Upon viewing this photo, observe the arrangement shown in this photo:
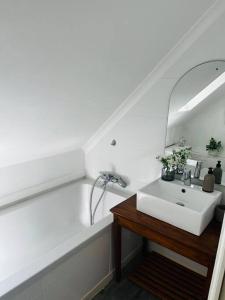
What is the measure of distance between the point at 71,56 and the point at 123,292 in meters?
1.77

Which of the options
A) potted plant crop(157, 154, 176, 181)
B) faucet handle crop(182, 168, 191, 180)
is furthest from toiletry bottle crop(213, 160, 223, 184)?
potted plant crop(157, 154, 176, 181)

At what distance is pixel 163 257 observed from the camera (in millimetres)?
2078

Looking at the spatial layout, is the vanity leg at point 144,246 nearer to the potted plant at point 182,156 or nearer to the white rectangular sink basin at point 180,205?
the white rectangular sink basin at point 180,205

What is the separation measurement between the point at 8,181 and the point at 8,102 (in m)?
0.96

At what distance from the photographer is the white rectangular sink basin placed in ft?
4.36

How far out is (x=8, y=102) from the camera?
4.01ft

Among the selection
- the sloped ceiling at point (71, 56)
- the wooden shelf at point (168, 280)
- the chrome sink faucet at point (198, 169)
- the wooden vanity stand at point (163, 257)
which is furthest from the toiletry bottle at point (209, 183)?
the sloped ceiling at point (71, 56)

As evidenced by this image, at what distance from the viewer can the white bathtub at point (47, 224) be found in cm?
180

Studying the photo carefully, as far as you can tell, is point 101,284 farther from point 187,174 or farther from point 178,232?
point 187,174

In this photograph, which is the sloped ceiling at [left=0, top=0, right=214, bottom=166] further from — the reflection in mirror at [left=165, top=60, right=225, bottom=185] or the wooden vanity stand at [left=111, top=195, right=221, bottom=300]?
the wooden vanity stand at [left=111, top=195, right=221, bottom=300]

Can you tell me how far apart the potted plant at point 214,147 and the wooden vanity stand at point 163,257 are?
0.53m

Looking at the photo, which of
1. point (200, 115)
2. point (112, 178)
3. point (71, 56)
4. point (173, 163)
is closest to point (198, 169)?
point (173, 163)

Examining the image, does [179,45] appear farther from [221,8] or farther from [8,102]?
[8,102]

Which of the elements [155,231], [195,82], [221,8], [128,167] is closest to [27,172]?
[128,167]
